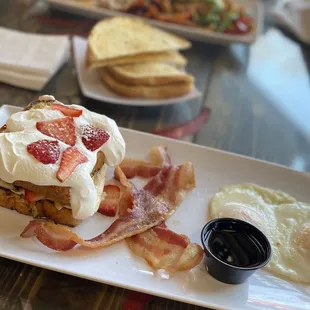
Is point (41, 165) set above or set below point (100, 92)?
above

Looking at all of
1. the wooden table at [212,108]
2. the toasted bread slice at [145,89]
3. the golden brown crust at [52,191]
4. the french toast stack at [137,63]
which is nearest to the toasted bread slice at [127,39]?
the french toast stack at [137,63]

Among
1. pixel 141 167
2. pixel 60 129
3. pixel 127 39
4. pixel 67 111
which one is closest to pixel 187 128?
pixel 141 167

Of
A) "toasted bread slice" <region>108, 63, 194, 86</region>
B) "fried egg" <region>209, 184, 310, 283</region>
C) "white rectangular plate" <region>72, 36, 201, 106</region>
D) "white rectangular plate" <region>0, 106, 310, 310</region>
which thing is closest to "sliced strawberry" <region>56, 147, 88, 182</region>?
"white rectangular plate" <region>0, 106, 310, 310</region>

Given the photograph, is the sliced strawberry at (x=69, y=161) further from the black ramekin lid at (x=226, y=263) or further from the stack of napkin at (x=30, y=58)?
the stack of napkin at (x=30, y=58)

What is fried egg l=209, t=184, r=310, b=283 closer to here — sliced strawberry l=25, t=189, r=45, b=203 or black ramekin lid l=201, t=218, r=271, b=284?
black ramekin lid l=201, t=218, r=271, b=284

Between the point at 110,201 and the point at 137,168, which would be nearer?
the point at 110,201

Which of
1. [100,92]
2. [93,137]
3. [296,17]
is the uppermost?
[93,137]

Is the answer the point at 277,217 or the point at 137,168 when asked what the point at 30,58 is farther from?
the point at 277,217
